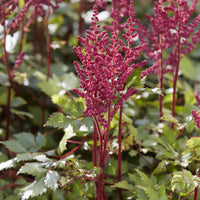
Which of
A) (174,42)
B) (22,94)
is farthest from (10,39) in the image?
(174,42)

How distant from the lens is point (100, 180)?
3.78 ft

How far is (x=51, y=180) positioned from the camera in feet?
3.84

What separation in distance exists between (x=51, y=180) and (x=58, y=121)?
9.3 inches

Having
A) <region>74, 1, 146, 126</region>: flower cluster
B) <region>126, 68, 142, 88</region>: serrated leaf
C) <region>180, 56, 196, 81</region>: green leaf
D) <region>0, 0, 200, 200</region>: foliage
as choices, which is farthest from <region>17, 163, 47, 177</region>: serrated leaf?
<region>180, 56, 196, 81</region>: green leaf

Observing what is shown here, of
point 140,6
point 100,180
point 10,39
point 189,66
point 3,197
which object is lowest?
point 3,197

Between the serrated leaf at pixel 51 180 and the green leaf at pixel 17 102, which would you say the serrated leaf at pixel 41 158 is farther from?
the green leaf at pixel 17 102

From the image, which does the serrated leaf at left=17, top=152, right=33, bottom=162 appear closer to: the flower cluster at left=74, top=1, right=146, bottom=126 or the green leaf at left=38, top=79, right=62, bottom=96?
the flower cluster at left=74, top=1, right=146, bottom=126

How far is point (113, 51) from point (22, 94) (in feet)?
4.37

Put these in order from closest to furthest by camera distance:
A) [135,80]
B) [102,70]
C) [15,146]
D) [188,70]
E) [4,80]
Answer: [102,70] → [135,80] → [15,146] → [4,80] → [188,70]

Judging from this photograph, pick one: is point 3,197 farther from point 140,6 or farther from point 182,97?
point 140,6

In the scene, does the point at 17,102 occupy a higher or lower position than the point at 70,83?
lower

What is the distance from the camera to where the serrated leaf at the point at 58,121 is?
1129 mm

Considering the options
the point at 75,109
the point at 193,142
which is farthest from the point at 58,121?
the point at 193,142

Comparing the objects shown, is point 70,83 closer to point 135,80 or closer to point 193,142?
point 135,80
